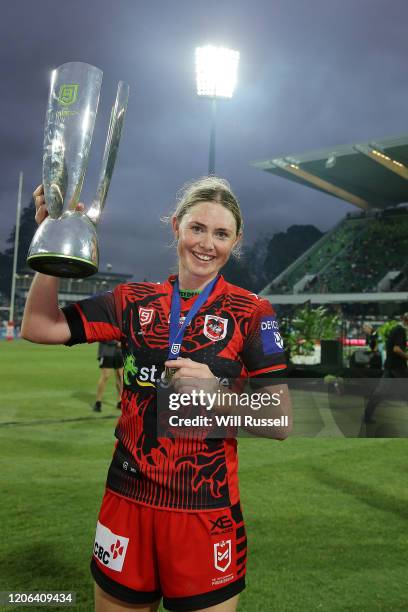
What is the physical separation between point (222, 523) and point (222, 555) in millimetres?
90

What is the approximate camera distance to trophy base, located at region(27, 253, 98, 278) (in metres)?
1.33

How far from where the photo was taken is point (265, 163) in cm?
3491

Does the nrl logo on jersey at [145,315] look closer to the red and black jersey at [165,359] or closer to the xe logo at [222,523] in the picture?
the red and black jersey at [165,359]

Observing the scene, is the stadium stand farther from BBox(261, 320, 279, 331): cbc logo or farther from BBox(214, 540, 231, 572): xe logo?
BBox(214, 540, 231, 572): xe logo

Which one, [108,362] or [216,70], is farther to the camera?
[216,70]

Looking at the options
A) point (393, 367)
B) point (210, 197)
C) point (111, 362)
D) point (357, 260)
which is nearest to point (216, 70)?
point (111, 362)

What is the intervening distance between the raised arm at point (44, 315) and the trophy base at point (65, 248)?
0.24 m

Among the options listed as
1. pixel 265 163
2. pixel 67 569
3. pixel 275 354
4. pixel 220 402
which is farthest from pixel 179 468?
pixel 265 163

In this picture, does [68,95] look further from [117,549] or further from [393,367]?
[393,367]

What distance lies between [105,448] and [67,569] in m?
3.58

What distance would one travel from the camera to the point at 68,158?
1.42 m

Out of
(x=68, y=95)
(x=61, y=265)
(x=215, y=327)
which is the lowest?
(x=215, y=327)

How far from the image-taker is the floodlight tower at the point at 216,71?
16.8m

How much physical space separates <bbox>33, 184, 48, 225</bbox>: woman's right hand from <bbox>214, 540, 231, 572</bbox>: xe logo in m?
1.07
